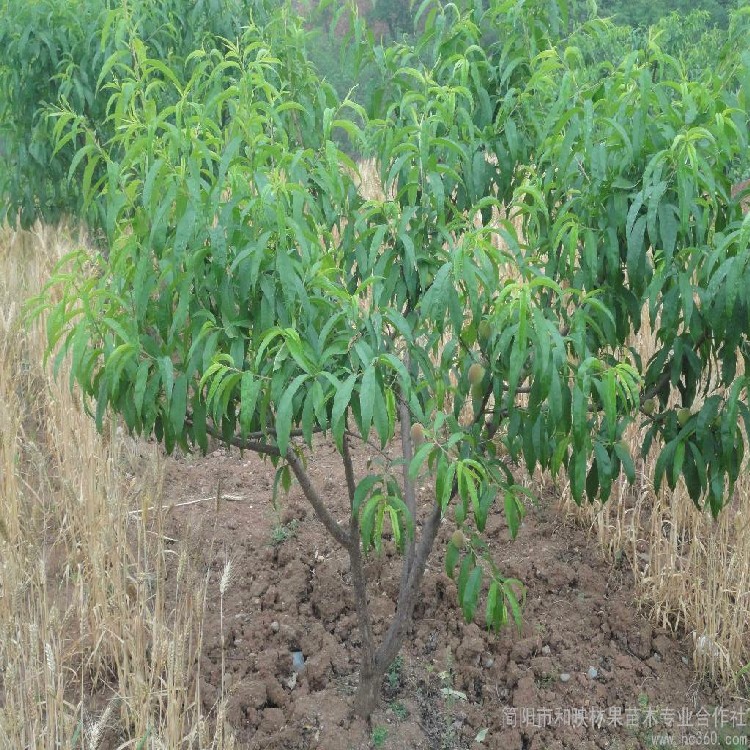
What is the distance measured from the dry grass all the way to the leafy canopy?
69 cm

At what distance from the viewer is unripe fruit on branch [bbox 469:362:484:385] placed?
7.26ft

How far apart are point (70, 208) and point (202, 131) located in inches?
130

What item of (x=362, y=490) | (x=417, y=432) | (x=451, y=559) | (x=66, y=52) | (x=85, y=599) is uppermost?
(x=66, y=52)

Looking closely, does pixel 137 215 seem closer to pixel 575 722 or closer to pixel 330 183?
pixel 330 183

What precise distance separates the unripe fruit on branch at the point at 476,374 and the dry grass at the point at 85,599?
1.02 m

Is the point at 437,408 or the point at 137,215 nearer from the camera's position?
the point at 137,215

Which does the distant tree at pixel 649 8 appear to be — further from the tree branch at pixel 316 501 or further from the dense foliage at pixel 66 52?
the tree branch at pixel 316 501

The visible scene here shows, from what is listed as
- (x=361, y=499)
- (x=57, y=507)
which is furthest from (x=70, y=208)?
Answer: (x=361, y=499)

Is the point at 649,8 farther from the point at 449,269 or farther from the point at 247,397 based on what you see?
the point at 247,397

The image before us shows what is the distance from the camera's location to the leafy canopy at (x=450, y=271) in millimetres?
2004

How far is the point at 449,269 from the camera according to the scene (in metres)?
2.04

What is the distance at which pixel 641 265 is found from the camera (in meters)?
2.20

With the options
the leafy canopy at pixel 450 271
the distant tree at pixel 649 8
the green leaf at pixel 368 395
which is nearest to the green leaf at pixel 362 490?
the leafy canopy at pixel 450 271

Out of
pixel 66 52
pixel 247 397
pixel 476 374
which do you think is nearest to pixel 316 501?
pixel 476 374
